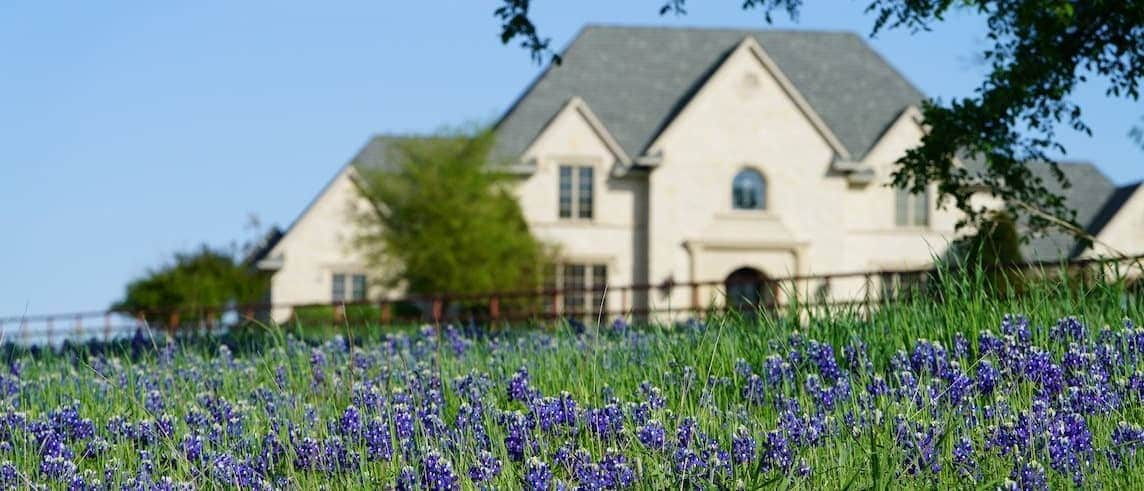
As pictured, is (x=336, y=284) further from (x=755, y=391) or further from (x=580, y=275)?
(x=755, y=391)

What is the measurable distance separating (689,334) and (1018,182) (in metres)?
7.90

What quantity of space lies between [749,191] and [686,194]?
2.09 meters

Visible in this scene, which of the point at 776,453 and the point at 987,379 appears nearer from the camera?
the point at 776,453

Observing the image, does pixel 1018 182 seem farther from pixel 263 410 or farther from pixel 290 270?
pixel 290 270

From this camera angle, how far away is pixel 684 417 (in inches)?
247

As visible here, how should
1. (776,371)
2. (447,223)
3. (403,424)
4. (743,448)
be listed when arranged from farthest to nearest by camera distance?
(447,223)
(776,371)
(403,424)
(743,448)

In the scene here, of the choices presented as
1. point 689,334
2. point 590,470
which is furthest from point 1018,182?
point 590,470

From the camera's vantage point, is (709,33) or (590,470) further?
(709,33)

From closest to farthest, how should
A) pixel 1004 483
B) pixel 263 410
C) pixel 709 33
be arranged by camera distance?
pixel 1004 483 < pixel 263 410 < pixel 709 33

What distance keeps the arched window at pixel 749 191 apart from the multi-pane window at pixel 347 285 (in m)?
11.6

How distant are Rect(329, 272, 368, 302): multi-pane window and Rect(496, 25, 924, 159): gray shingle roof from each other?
594cm

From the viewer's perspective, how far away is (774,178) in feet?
132

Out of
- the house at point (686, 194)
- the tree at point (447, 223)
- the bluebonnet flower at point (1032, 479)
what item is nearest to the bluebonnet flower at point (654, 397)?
the bluebonnet flower at point (1032, 479)

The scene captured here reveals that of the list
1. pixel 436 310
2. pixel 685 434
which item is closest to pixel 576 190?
pixel 436 310
